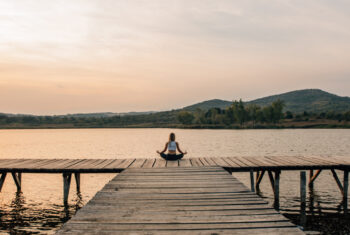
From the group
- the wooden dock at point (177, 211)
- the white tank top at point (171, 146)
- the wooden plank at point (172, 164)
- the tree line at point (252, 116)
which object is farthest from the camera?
the tree line at point (252, 116)

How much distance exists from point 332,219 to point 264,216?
917cm

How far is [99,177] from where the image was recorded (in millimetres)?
25031

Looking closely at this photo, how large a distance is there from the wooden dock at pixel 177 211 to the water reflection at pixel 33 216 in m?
4.90

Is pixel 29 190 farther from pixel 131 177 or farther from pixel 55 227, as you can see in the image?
pixel 131 177

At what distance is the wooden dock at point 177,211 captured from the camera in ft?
18.7

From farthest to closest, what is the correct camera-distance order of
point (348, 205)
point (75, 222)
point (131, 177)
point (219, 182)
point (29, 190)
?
1. point (29, 190)
2. point (348, 205)
3. point (131, 177)
4. point (219, 182)
5. point (75, 222)

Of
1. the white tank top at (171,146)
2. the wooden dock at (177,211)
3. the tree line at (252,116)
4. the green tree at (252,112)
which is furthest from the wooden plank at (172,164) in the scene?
the green tree at (252,112)

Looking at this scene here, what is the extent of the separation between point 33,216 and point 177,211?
10.4 meters

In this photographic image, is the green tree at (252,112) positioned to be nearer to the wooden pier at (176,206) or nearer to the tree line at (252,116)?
the tree line at (252,116)

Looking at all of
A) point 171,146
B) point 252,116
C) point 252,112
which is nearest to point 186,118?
point 252,112

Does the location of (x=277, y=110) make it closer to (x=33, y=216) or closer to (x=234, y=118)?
(x=234, y=118)

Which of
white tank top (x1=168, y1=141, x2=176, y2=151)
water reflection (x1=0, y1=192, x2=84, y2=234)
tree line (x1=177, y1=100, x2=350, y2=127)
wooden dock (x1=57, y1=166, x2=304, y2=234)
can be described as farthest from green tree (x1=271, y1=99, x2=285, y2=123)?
wooden dock (x1=57, y1=166, x2=304, y2=234)

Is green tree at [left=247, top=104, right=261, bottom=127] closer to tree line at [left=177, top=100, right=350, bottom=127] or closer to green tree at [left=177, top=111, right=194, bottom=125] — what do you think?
tree line at [left=177, top=100, right=350, bottom=127]

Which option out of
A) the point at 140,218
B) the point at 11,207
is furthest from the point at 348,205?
the point at 11,207
